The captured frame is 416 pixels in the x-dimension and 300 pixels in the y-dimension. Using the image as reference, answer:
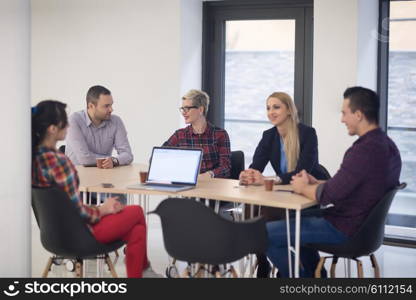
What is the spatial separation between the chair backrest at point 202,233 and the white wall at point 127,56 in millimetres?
3382

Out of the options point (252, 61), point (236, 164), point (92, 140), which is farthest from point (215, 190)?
point (252, 61)

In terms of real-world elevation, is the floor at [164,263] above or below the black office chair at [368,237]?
below

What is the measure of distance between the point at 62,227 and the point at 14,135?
58 centimetres

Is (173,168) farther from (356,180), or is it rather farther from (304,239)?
(356,180)

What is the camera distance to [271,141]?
5.35 m

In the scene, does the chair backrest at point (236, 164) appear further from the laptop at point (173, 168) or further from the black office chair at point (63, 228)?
the black office chair at point (63, 228)

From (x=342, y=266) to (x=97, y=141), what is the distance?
227 cm

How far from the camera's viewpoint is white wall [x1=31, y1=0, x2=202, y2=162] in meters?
7.19

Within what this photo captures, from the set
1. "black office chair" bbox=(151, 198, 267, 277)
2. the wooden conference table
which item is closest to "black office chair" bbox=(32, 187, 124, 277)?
"black office chair" bbox=(151, 198, 267, 277)

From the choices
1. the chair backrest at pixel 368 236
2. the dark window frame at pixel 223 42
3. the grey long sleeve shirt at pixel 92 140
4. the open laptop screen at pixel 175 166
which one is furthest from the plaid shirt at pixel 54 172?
the dark window frame at pixel 223 42

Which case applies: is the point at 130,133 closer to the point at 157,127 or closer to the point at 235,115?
the point at 157,127

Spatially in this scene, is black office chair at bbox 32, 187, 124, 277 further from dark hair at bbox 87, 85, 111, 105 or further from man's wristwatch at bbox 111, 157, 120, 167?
dark hair at bbox 87, 85, 111, 105

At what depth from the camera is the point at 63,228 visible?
405 cm

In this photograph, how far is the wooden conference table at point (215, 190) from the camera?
13.7ft
